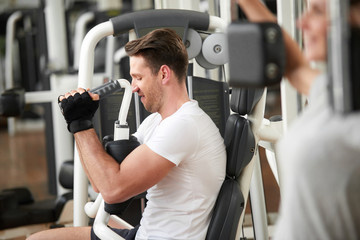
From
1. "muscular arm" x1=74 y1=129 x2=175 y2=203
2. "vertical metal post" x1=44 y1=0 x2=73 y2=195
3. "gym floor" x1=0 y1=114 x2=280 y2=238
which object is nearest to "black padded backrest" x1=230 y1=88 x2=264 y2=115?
"muscular arm" x1=74 y1=129 x2=175 y2=203

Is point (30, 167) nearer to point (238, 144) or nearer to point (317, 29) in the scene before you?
point (238, 144)

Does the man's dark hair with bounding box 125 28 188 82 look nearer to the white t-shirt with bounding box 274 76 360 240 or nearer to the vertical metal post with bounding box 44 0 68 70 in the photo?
the white t-shirt with bounding box 274 76 360 240

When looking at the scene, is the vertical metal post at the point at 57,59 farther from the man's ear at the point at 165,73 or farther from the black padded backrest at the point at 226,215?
the black padded backrest at the point at 226,215

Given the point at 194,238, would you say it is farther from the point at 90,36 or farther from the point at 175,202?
the point at 90,36

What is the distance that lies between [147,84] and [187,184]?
0.35 meters

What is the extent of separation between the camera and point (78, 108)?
62.7 inches

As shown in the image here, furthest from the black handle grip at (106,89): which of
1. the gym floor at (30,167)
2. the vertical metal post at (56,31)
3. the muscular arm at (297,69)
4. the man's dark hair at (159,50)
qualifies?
the vertical metal post at (56,31)

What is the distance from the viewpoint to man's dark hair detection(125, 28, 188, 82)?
1697mm

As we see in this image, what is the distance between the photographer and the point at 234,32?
90cm

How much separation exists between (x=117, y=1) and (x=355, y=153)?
8506mm

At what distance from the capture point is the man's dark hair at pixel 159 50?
5.57 feet

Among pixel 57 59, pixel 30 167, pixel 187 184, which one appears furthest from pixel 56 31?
pixel 187 184

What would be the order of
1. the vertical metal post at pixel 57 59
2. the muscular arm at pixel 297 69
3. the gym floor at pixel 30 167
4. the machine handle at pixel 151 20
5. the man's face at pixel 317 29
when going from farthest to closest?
the gym floor at pixel 30 167
the vertical metal post at pixel 57 59
the machine handle at pixel 151 20
the muscular arm at pixel 297 69
the man's face at pixel 317 29

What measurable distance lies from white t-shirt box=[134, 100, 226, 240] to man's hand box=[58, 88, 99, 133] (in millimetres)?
200
